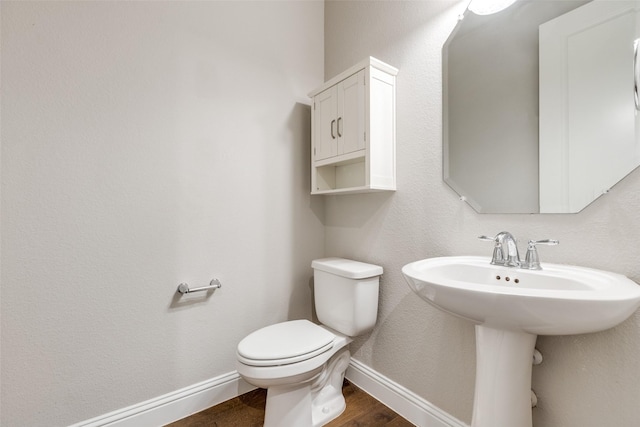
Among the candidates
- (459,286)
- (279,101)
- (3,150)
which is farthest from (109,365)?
(279,101)

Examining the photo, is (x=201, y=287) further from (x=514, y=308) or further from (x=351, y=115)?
(x=514, y=308)

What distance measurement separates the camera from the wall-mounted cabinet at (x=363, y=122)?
1.43 m

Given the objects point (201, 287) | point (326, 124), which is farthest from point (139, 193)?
point (326, 124)

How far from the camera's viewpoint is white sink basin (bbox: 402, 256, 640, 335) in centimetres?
67

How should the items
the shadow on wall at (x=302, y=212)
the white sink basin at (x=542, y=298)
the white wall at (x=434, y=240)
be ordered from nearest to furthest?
the white sink basin at (x=542, y=298) → the white wall at (x=434, y=240) → the shadow on wall at (x=302, y=212)

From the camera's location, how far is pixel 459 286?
786 mm

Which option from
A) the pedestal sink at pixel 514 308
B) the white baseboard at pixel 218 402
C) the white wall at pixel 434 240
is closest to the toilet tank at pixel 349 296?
the white wall at pixel 434 240

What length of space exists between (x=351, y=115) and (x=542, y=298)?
3.76 ft

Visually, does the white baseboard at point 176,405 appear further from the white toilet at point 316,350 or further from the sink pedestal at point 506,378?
the sink pedestal at point 506,378

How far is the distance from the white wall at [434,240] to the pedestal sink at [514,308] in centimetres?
14

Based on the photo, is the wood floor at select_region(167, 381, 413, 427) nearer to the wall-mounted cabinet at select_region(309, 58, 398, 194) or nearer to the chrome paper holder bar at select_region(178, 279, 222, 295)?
the chrome paper holder bar at select_region(178, 279, 222, 295)

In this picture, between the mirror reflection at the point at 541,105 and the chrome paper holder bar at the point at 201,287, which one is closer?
the mirror reflection at the point at 541,105

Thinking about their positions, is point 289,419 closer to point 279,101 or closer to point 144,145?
point 144,145

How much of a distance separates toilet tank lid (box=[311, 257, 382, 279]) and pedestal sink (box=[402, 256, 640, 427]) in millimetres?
421
